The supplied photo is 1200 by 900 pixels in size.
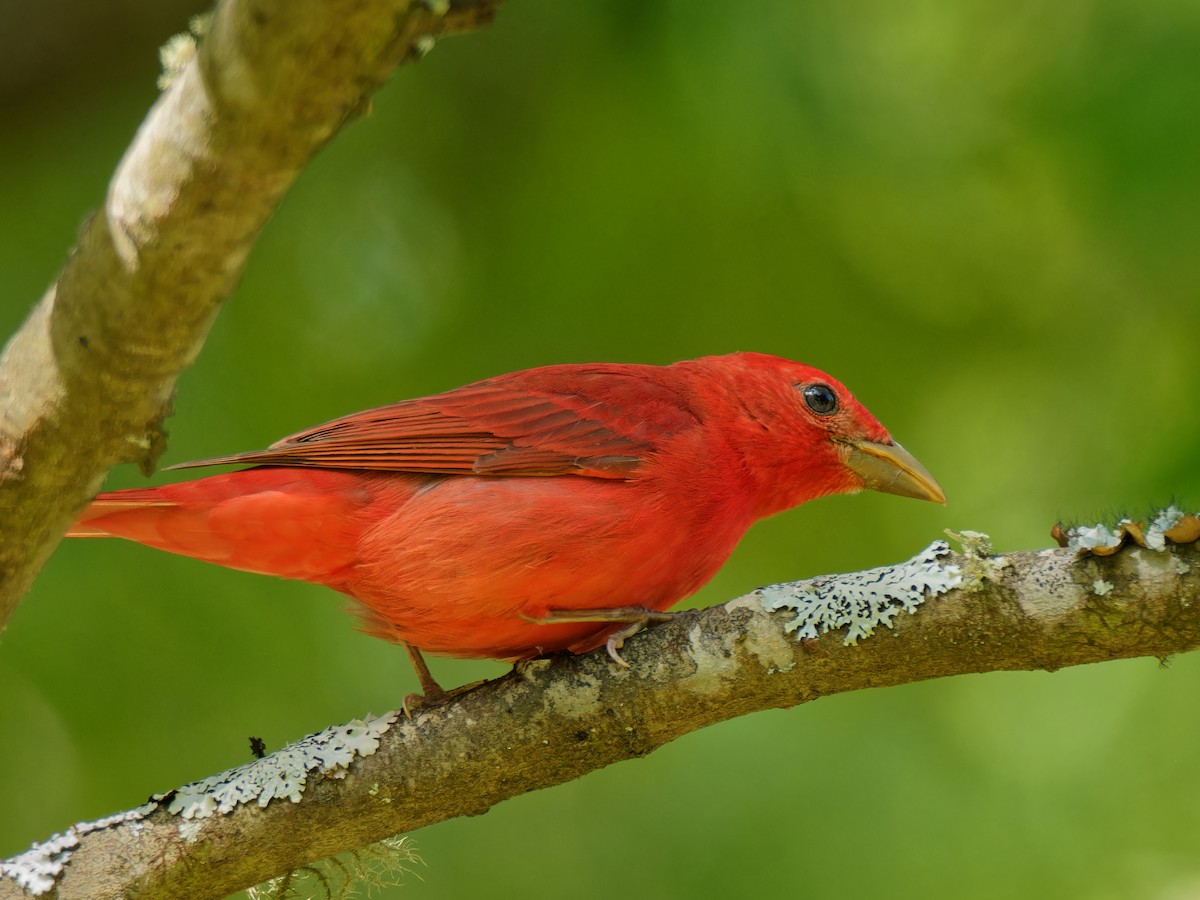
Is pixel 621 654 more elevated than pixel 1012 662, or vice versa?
pixel 621 654

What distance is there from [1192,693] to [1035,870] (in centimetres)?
71

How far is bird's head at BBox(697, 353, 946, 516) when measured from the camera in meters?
4.25

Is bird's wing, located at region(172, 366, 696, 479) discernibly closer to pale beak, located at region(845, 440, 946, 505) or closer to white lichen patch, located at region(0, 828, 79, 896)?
pale beak, located at region(845, 440, 946, 505)

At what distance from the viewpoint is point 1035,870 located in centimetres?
385

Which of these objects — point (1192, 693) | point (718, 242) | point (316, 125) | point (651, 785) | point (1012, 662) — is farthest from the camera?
point (718, 242)

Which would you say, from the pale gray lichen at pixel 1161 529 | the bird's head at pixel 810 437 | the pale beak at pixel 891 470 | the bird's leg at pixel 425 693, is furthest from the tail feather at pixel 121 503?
the pale gray lichen at pixel 1161 529

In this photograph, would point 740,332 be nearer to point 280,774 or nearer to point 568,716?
point 568,716

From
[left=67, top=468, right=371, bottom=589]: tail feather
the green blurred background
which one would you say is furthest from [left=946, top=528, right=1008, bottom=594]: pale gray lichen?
[left=67, top=468, right=371, bottom=589]: tail feather

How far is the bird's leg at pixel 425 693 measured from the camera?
3320 millimetres

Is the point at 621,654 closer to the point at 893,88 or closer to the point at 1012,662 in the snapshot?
the point at 1012,662

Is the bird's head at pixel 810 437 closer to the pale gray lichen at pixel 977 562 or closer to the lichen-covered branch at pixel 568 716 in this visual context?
the lichen-covered branch at pixel 568 716

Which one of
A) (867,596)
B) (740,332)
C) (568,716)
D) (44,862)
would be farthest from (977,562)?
(740,332)

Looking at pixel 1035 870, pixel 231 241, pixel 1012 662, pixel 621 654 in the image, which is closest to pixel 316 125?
pixel 231 241

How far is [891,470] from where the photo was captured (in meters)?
4.26
